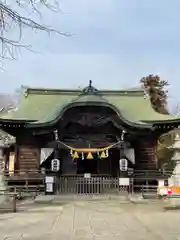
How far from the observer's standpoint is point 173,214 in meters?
11.6

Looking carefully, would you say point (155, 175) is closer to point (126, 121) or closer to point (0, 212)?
point (126, 121)

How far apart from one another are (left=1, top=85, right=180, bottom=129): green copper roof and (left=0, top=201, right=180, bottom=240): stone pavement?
7715 mm

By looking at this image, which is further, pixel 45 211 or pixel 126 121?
pixel 126 121

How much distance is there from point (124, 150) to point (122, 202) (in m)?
4.74

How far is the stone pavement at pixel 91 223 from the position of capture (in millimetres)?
8180

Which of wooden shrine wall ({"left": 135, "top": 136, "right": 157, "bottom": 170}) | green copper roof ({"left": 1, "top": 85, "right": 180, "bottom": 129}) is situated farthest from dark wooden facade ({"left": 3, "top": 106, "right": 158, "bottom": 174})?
Result: green copper roof ({"left": 1, "top": 85, "right": 180, "bottom": 129})

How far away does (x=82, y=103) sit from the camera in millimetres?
19312

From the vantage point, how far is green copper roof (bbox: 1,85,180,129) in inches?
808

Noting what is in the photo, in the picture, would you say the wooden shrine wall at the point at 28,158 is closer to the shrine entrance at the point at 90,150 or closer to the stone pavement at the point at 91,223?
the shrine entrance at the point at 90,150

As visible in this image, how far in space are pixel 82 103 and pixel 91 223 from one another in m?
10.2

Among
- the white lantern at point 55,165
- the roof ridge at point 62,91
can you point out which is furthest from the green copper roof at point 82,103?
the white lantern at point 55,165

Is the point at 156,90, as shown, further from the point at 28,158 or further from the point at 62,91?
the point at 28,158

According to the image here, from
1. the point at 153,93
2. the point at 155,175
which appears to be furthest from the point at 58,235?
the point at 153,93

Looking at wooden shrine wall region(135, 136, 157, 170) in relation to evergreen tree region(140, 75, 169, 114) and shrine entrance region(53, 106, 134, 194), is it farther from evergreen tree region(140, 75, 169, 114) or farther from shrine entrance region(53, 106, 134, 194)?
evergreen tree region(140, 75, 169, 114)
